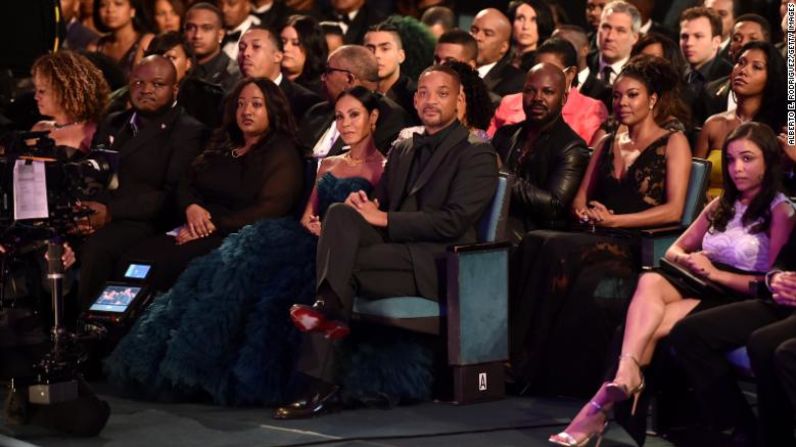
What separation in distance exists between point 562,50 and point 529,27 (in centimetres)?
115

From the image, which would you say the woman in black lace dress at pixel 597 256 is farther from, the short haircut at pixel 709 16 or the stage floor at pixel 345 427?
the short haircut at pixel 709 16

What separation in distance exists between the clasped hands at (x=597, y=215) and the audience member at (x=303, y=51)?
8.12 ft

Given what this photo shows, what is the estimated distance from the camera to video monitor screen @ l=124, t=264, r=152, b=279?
6516mm

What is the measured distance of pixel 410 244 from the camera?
5.86 meters

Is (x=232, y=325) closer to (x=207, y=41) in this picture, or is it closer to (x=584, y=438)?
(x=584, y=438)

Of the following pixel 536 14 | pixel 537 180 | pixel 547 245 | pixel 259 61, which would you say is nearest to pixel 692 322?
pixel 547 245

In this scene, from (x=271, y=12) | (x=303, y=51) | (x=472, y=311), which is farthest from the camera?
(x=271, y=12)

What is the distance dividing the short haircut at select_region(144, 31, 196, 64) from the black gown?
2.70 m

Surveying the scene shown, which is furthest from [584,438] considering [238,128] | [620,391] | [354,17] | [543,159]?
[354,17]

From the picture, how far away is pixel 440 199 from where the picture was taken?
5.95m

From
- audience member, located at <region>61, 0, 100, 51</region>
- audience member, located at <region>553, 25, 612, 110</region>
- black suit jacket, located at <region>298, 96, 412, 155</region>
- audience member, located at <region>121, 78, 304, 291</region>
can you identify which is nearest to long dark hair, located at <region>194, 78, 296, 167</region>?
audience member, located at <region>121, 78, 304, 291</region>

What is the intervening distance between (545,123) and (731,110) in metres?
Result: 0.81

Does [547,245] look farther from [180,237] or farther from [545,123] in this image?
[180,237]

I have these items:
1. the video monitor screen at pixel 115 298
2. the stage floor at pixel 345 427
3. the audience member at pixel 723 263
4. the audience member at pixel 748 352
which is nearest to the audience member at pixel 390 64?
the video monitor screen at pixel 115 298
